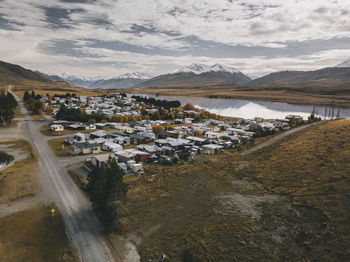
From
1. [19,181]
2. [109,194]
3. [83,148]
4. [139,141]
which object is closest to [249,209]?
[109,194]

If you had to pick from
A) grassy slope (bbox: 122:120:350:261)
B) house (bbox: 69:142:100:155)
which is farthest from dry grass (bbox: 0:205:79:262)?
house (bbox: 69:142:100:155)

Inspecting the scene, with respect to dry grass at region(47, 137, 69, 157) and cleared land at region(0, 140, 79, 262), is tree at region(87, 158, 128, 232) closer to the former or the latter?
cleared land at region(0, 140, 79, 262)

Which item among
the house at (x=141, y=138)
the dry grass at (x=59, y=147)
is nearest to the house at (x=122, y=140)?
the house at (x=141, y=138)

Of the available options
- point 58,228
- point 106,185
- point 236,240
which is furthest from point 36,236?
point 236,240

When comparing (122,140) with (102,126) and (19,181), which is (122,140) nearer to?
(19,181)

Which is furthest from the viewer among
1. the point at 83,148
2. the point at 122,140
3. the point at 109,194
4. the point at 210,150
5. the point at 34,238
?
the point at 122,140

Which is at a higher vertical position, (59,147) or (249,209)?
(59,147)
